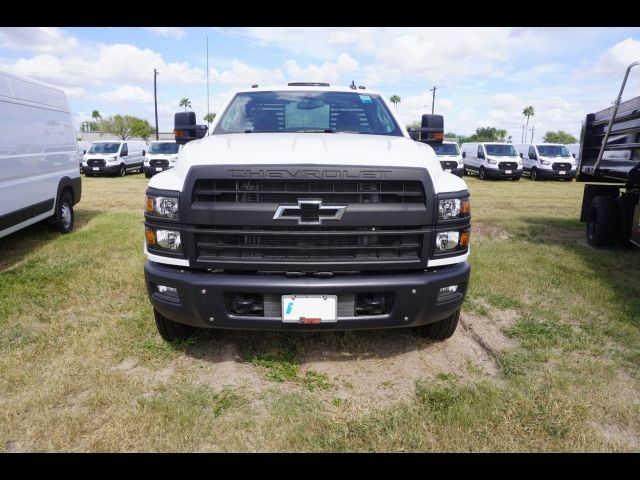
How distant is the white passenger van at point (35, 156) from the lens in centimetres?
574

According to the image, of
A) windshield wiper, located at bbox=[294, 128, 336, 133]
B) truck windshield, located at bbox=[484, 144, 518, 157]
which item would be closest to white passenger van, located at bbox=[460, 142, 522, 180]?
truck windshield, located at bbox=[484, 144, 518, 157]

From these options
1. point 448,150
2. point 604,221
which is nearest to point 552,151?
point 448,150

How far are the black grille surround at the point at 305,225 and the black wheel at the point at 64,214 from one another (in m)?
5.59

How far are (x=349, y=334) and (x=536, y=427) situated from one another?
5.10ft

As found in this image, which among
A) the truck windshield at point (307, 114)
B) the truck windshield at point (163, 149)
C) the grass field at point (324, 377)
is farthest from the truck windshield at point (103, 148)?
the truck windshield at point (307, 114)

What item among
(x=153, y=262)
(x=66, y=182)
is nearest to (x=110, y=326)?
(x=153, y=262)

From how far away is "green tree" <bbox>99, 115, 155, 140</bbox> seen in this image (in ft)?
232

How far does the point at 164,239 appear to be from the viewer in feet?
9.72

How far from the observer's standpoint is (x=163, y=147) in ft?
68.5

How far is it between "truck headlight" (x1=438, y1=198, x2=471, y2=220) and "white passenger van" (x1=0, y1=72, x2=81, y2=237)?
5323 mm

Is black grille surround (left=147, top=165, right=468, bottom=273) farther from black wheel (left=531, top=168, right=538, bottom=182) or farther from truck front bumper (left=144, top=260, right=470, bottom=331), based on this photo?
black wheel (left=531, top=168, right=538, bottom=182)

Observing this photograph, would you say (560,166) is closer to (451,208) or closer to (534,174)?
(534,174)

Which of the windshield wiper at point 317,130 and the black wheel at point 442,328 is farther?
the windshield wiper at point 317,130

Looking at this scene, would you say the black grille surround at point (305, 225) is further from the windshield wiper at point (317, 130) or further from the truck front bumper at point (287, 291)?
the windshield wiper at point (317, 130)
